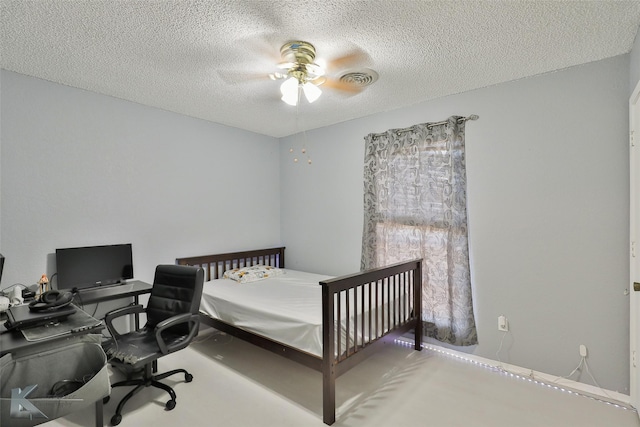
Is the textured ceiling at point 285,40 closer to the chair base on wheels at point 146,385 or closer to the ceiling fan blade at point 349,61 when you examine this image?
the ceiling fan blade at point 349,61

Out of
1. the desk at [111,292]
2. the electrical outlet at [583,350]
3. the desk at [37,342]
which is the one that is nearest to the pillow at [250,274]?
the desk at [111,292]

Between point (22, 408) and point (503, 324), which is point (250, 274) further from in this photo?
point (503, 324)

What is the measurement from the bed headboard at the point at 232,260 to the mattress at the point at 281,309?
242mm

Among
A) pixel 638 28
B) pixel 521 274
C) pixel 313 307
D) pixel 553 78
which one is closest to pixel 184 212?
pixel 313 307

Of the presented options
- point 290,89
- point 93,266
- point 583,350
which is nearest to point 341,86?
point 290,89

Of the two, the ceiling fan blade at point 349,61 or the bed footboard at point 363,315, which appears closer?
the bed footboard at point 363,315

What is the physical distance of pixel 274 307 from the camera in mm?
2660

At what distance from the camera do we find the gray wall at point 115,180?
8.32 ft

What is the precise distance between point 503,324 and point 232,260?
3.04m

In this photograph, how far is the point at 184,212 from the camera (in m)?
3.60

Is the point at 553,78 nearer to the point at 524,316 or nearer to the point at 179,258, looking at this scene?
the point at 524,316

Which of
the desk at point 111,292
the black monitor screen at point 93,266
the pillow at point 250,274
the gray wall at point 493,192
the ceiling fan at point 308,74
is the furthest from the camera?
the pillow at point 250,274

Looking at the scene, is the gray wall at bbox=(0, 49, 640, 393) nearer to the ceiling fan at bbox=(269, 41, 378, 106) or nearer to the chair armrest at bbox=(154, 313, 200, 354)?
the ceiling fan at bbox=(269, 41, 378, 106)

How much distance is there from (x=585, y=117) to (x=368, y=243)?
7.11 feet
